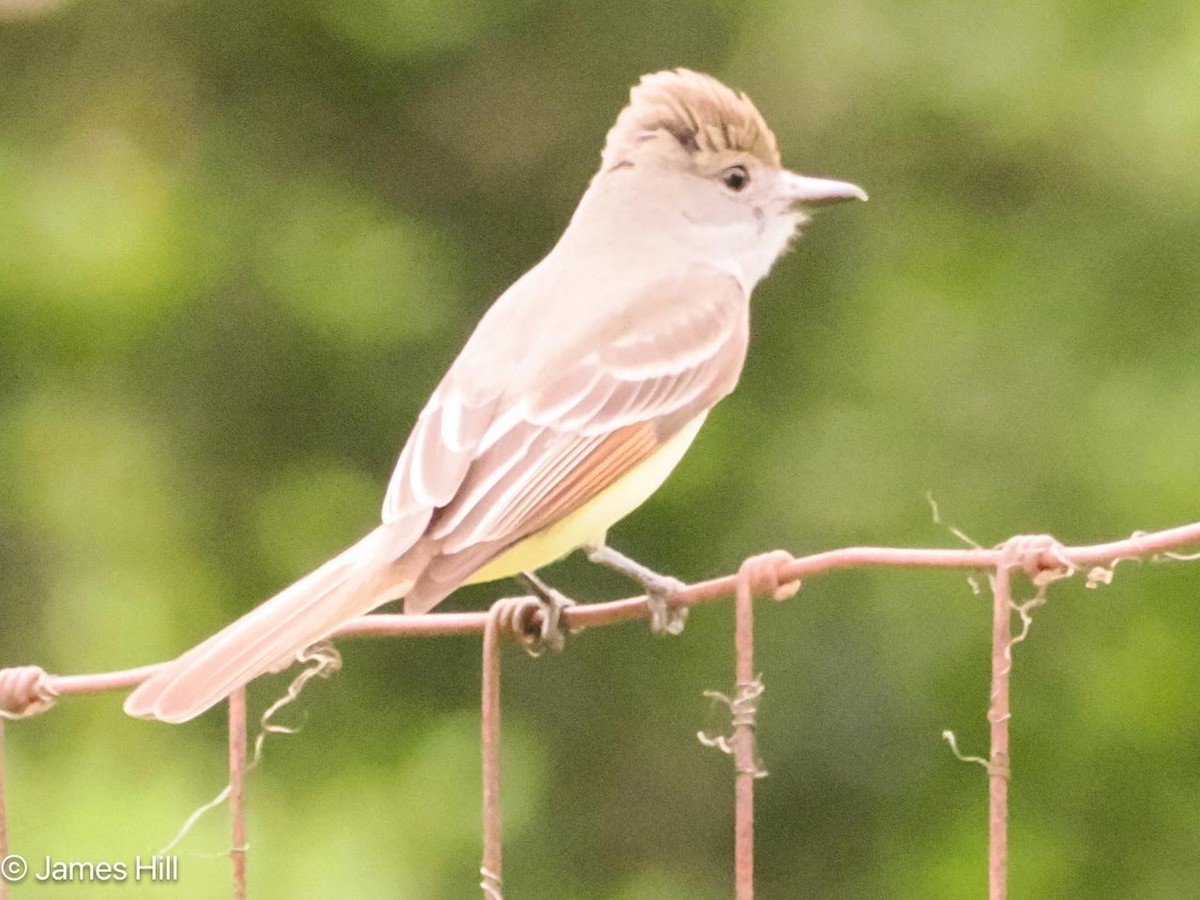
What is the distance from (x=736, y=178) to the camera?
4652 mm

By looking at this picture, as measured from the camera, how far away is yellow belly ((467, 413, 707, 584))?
11.9ft

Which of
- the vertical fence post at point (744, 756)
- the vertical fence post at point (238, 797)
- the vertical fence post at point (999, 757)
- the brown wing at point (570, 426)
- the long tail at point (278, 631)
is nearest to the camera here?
the vertical fence post at point (999, 757)

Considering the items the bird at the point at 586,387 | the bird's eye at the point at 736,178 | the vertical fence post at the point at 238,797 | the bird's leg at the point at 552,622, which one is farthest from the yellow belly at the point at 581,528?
the bird's eye at the point at 736,178

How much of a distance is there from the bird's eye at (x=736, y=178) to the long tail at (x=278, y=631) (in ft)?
4.63

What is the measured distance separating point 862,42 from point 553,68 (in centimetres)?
81

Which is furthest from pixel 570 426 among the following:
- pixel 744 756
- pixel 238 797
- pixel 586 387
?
pixel 744 756

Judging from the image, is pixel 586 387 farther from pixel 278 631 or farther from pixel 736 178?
pixel 736 178

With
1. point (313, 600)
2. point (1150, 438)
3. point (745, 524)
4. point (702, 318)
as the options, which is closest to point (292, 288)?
point (745, 524)

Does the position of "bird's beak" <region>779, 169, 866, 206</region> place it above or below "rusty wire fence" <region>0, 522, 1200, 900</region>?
above

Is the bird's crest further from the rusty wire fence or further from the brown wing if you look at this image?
the rusty wire fence

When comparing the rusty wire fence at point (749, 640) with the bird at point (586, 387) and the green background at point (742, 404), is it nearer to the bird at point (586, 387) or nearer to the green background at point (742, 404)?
the bird at point (586, 387)

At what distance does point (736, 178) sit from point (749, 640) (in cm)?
224

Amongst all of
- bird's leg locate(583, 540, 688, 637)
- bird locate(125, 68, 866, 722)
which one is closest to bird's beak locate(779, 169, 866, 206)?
bird locate(125, 68, 866, 722)

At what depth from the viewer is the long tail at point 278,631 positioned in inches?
121
